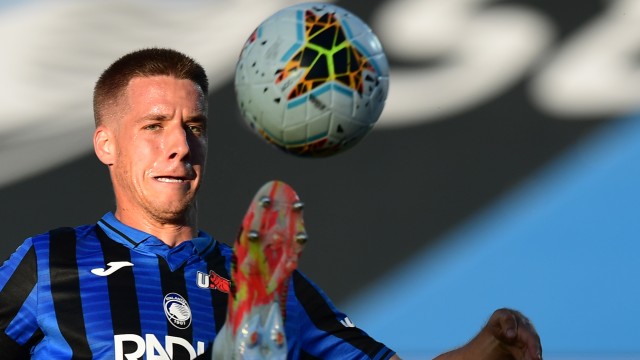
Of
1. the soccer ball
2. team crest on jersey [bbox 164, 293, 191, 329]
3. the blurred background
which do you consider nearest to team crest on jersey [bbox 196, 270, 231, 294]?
team crest on jersey [bbox 164, 293, 191, 329]

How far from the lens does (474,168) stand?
19.9 ft

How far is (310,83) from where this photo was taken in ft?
10.3

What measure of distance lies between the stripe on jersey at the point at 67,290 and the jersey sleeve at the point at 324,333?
2.09ft

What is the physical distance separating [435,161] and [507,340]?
9.53 ft

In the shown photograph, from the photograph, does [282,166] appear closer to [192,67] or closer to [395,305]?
[395,305]

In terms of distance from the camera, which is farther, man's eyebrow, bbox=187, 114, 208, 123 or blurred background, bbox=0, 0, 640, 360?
blurred background, bbox=0, 0, 640, 360

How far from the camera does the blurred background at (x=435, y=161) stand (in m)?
5.98

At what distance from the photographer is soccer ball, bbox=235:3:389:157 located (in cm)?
315

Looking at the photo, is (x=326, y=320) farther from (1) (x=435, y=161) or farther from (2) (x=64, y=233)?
(1) (x=435, y=161)

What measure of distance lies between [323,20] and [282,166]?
2.84 meters

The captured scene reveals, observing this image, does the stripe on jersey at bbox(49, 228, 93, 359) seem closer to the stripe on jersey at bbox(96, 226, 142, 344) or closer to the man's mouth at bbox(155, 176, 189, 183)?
Result: the stripe on jersey at bbox(96, 226, 142, 344)

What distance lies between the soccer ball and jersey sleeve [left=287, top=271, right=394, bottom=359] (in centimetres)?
61

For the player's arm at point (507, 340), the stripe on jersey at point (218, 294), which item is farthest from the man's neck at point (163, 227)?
the player's arm at point (507, 340)

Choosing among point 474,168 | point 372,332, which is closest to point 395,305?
point 372,332
